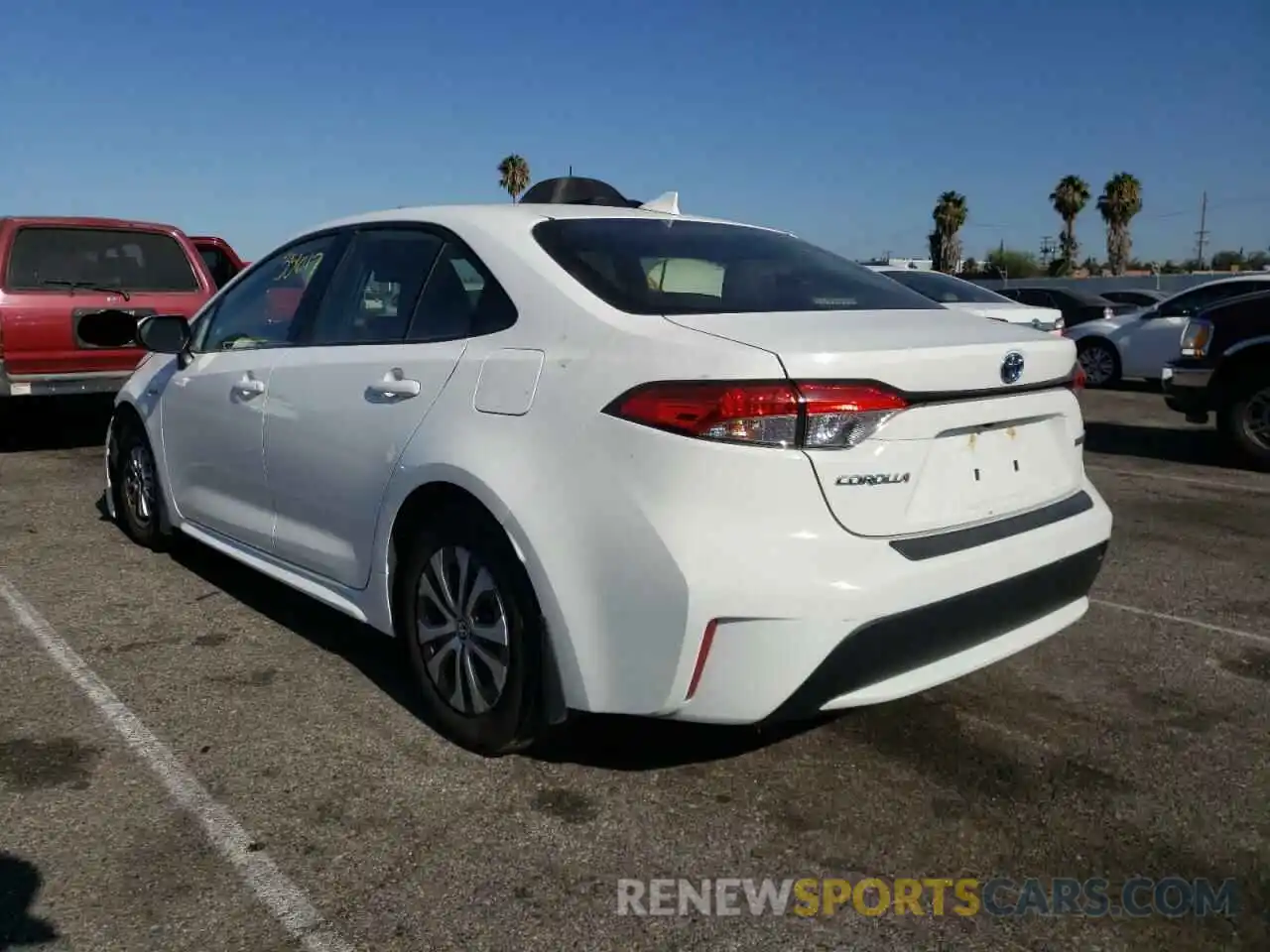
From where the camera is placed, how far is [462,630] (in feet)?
10.6

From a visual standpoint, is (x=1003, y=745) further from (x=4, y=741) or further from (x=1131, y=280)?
(x=1131, y=280)

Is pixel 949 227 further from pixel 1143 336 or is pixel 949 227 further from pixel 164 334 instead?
pixel 164 334

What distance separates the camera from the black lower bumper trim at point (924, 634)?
8.75ft

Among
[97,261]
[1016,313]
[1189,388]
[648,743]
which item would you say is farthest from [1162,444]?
[97,261]

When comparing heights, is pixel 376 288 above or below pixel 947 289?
above

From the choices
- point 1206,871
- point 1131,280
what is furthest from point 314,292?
point 1131,280

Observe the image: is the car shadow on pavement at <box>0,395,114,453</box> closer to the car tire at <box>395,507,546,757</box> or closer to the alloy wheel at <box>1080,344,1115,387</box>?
the car tire at <box>395,507,546,757</box>

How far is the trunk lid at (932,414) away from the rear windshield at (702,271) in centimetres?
14

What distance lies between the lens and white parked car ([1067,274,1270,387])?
45.0 ft

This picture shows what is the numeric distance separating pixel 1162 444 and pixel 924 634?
26.9 feet

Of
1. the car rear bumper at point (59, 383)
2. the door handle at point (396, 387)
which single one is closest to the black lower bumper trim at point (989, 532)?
the door handle at point (396, 387)

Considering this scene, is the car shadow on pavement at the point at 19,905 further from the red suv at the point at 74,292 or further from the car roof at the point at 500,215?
the red suv at the point at 74,292

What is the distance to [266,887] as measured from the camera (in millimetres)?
2611

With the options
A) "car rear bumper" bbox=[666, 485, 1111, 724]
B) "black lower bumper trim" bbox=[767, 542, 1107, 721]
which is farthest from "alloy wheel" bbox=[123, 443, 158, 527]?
"black lower bumper trim" bbox=[767, 542, 1107, 721]
